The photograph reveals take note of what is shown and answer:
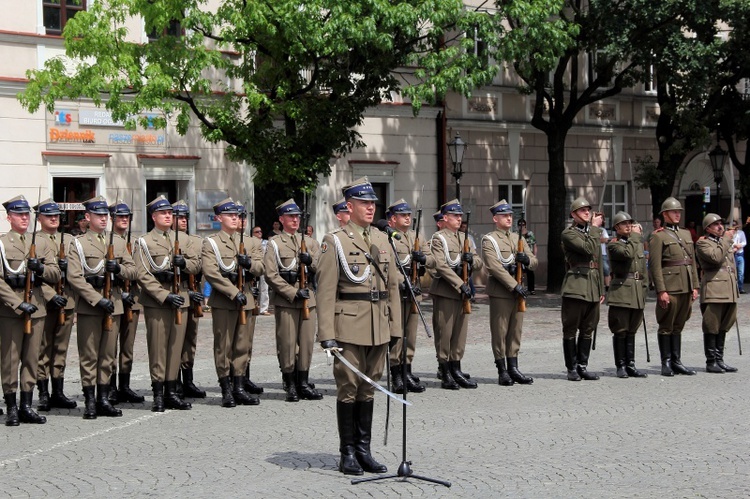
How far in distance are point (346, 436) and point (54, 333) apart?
4.51m

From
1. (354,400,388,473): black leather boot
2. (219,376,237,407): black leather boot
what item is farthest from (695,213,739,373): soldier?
(354,400,388,473): black leather boot

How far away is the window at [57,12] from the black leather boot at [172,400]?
43.8 ft

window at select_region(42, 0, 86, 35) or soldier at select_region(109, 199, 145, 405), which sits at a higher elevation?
window at select_region(42, 0, 86, 35)

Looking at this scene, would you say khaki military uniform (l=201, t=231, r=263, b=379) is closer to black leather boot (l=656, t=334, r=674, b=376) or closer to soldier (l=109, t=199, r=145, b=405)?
soldier (l=109, t=199, r=145, b=405)

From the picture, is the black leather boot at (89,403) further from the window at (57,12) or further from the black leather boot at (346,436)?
the window at (57,12)

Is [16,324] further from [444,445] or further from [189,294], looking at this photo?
[444,445]

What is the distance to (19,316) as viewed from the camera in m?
11.3

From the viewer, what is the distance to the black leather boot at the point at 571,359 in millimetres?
13750

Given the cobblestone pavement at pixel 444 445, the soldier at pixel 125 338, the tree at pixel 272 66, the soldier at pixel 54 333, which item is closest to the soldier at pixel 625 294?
the cobblestone pavement at pixel 444 445

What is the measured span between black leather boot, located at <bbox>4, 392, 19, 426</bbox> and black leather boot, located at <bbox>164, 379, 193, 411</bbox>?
151 centimetres

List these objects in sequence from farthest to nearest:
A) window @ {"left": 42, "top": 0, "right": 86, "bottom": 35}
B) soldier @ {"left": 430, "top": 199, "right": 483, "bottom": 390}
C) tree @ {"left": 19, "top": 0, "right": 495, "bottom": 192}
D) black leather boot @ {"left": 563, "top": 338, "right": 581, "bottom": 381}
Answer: window @ {"left": 42, "top": 0, "right": 86, "bottom": 35} → tree @ {"left": 19, "top": 0, "right": 495, "bottom": 192} → black leather boot @ {"left": 563, "top": 338, "right": 581, "bottom": 381} → soldier @ {"left": 430, "top": 199, "right": 483, "bottom": 390}

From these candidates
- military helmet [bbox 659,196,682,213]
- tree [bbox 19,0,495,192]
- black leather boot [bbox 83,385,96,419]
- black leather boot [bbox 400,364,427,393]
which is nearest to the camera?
black leather boot [bbox 83,385,96,419]

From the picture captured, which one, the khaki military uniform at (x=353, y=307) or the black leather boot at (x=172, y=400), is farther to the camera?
the black leather boot at (x=172, y=400)

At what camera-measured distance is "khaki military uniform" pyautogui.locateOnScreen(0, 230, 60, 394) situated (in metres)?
11.2
